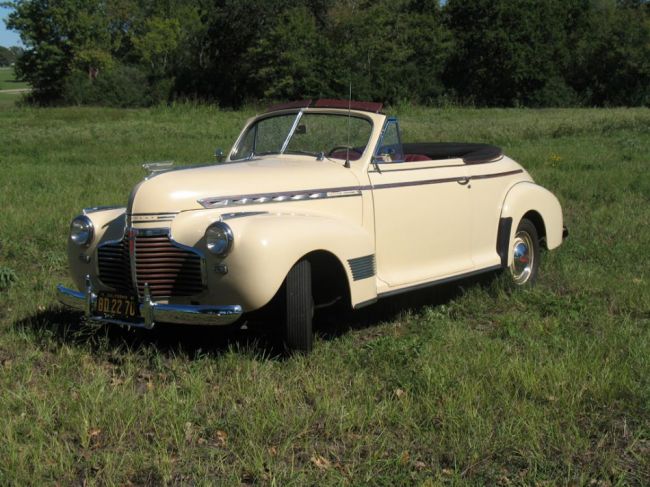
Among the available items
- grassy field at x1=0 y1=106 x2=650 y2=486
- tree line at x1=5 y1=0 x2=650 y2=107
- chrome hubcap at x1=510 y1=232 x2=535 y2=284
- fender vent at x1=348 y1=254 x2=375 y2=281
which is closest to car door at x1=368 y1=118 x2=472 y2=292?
fender vent at x1=348 y1=254 x2=375 y2=281

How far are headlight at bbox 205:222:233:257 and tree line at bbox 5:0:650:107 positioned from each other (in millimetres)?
33036

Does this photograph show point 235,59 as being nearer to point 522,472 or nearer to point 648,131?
→ point 648,131

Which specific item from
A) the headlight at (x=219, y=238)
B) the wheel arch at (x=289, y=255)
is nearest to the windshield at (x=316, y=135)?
the wheel arch at (x=289, y=255)

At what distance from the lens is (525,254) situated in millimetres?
6762

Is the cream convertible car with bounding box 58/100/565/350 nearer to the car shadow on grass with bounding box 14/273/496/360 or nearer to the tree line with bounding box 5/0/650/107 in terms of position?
the car shadow on grass with bounding box 14/273/496/360

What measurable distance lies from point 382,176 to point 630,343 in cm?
195

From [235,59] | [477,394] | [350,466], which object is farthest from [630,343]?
[235,59]

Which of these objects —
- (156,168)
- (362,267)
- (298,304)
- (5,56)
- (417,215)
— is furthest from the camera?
(5,56)

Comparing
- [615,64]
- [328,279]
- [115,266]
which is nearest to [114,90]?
[615,64]

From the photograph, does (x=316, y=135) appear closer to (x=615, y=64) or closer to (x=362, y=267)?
(x=362, y=267)

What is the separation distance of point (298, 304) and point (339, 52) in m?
36.6

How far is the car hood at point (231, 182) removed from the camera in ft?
15.1

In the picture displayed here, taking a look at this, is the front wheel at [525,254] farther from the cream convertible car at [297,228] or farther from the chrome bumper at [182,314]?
the chrome bumper at [182,314]

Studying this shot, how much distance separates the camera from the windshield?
564cm
